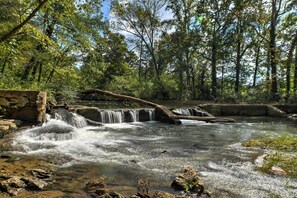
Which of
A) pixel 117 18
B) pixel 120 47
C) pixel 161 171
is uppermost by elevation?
pixel 117 18

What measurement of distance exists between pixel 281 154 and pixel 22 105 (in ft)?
26.5

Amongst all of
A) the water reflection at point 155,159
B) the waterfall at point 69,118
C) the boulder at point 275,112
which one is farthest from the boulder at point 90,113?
the boulder at point 275,112

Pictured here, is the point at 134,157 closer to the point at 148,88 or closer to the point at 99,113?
the point at 99,113

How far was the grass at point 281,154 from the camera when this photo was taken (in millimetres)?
4984

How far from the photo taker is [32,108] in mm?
9008

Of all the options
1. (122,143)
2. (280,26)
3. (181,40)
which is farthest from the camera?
(181,40)

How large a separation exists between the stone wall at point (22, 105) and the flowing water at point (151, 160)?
727mm

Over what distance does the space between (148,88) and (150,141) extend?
2013 cm

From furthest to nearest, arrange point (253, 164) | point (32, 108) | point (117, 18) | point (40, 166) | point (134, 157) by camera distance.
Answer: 1. point (117, 18)
2. point (32, 108)
3. point (134, 157)
4. point (253, 164)
5. point (40, 166)

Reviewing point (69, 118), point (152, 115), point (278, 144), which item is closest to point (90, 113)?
point (69, 118)

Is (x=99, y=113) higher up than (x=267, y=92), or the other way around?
(x=267, y=92)

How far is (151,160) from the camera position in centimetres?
578

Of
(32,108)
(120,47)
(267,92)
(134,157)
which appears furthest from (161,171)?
(120,47)

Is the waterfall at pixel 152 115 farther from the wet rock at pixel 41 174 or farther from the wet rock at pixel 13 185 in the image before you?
the wet rock at pixel 13 185
